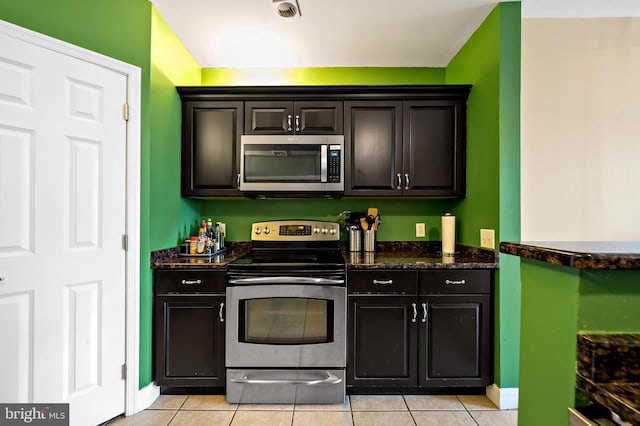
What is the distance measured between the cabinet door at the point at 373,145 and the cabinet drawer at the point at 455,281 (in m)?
0.73

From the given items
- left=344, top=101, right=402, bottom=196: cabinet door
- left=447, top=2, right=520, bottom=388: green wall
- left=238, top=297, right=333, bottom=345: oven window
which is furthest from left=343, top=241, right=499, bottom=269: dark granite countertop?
left=344, top=101, right=402, bottom=196: cabinet door

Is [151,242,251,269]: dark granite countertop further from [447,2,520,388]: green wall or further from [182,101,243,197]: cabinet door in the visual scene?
[447,2,520,388]: green wall

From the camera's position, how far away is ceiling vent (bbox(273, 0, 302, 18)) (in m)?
2.05

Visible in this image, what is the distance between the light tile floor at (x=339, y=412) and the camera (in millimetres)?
1940

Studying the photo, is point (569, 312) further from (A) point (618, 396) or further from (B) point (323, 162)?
(B) point (323, 162)

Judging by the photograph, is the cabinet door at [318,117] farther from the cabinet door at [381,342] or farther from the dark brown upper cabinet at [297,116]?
the cabinet door at [381,342]

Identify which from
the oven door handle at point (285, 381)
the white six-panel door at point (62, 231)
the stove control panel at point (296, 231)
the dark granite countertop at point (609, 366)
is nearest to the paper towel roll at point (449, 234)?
the stove control panel at point (296, 231)

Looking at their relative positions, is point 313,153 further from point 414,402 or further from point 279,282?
point 414,402

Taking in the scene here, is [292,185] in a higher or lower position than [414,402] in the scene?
higher

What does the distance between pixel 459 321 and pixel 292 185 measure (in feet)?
4.97

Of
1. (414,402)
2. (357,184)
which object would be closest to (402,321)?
(414,402)

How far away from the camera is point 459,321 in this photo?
2160 millimetres

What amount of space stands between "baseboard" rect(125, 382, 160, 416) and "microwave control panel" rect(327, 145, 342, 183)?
1877 mm

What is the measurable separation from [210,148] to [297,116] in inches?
29.2
